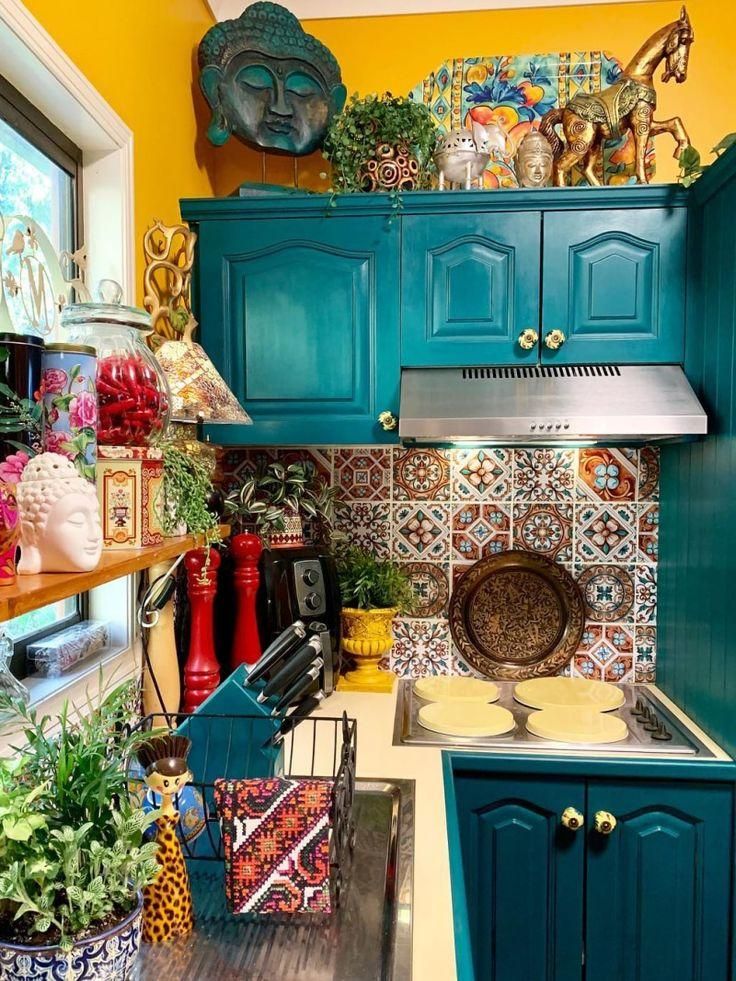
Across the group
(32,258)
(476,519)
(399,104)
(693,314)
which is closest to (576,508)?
(476,519)

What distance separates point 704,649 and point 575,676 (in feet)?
1.64

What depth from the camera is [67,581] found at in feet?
2.58

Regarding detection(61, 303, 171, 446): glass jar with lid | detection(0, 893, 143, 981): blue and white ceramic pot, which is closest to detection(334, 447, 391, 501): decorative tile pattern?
detection(61, 303, 171, 446): glass jar with lid

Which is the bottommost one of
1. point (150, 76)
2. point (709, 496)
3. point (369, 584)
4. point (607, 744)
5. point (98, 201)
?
point (607, 744)

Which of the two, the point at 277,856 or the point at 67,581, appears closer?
the point at 67,581

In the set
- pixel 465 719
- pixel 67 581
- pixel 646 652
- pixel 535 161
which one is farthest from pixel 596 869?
pixel 535 161

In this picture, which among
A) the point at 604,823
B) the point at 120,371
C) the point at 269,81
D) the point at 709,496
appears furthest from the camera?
the point at 269,81

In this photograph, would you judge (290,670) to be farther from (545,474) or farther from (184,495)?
(545,474)

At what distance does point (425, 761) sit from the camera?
1.59m

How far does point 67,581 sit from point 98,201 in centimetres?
109

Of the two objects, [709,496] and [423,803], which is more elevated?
[709,496]

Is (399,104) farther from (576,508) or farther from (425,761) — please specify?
(425,761)

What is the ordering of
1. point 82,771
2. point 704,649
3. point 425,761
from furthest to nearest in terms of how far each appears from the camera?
point 704,649, point 425,761, point 82,771

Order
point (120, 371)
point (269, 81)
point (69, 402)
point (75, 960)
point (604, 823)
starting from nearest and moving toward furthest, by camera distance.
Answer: point (75, 960) < point (69, 402) < point (120, 371) < point (604, 823) < point (269, 81)
